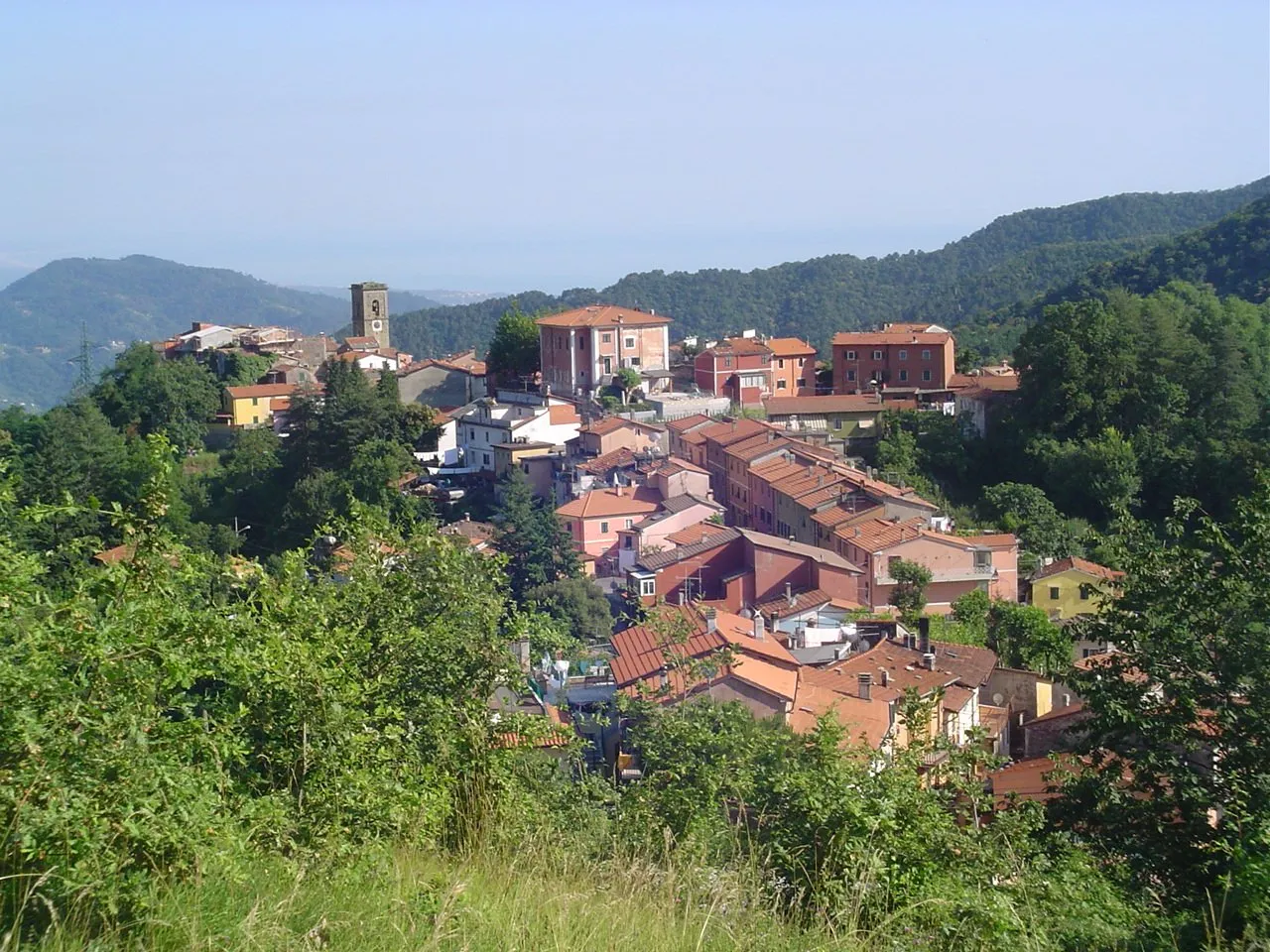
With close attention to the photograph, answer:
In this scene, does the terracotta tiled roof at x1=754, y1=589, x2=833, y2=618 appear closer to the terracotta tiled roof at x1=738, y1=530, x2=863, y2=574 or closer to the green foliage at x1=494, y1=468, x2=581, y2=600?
the terracotta tiled roof at x1=738, y1=530, x2=863, y2=574

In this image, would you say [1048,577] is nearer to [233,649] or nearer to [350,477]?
[350,477]

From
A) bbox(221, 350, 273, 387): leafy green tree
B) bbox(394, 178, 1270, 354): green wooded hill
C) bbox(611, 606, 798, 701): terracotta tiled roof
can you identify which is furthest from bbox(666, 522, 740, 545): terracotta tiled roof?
bbox(394, 178, 1270, 354): green wooded hill

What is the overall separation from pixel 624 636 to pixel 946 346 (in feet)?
54.4

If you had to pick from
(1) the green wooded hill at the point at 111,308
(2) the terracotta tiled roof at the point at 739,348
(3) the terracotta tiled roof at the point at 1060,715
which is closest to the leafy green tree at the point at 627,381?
(2) the terracotta tiled roof at the point at 739,348

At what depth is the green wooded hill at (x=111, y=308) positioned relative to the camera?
84312 millimetres

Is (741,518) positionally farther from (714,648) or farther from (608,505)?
(714,648)

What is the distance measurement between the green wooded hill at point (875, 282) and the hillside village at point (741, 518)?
36341 millimetres

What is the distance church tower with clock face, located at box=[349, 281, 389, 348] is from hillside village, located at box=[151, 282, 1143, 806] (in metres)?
6.24

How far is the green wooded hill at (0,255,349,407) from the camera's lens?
277 feet

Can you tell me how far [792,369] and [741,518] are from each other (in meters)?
8.39

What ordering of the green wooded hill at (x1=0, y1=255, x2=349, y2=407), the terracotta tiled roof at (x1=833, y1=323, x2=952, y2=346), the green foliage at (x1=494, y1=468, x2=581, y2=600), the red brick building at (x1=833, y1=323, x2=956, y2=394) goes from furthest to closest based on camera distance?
1. the green wooded hill at (x1=0, y1=255, x2=349, y2=407)
2. the terracotta tiled roof at (x1=833, y1=323, x2=952, y2=346)
3. the red brick building at (x1=833, y1=323, x2=956, y2=394)
4. the green foliage at (x1=494, y1=468, x2=581, y2=600)

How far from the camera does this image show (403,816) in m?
3.29

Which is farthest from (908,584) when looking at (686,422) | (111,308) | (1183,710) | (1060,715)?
(111,308)

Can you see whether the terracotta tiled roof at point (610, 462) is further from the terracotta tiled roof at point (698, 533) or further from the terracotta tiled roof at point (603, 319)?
the terracotta tiled roof at point (603, 319)
